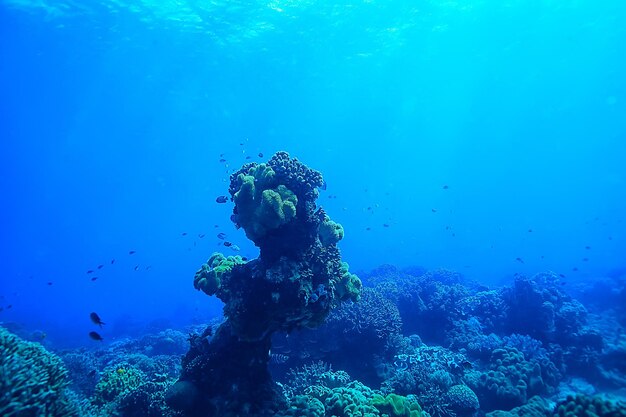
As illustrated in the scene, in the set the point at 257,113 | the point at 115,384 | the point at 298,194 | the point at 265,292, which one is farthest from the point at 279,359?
the point at 257,113

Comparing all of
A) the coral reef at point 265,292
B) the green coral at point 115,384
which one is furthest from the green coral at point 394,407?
the green coral at point 115,384

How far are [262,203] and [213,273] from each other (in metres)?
2.97

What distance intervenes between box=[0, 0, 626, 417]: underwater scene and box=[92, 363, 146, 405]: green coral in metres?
0.07

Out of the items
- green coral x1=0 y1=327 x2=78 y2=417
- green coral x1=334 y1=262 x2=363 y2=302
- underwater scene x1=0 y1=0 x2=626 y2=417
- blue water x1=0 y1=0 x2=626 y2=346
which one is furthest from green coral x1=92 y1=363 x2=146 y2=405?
blue water x1=0 y1=0 x2=626 y2=346

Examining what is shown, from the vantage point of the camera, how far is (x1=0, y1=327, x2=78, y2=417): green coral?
222 inches

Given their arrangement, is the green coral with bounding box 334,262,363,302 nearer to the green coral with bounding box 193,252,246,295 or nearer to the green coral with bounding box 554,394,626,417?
the green coral with bounding box 193,252,246,295

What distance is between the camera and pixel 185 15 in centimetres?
3553

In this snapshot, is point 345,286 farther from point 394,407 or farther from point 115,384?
point 115,384

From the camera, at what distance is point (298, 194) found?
27.7 feet

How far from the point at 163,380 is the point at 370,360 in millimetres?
6516

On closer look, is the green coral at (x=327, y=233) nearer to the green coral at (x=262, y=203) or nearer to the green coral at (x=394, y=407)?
the green coral at (x=262, y=203)

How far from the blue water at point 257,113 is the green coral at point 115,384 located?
10.6 m

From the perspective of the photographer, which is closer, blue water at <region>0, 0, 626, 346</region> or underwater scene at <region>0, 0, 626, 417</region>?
underwater scene at <region>0, 0, 626, 417</region>

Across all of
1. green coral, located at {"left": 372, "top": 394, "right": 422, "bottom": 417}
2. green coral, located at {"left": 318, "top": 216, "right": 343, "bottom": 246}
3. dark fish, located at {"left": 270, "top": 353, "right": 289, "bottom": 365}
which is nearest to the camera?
green coral, located at {"left": 372, "top": 394, "right": 422, "bottom": 417}
